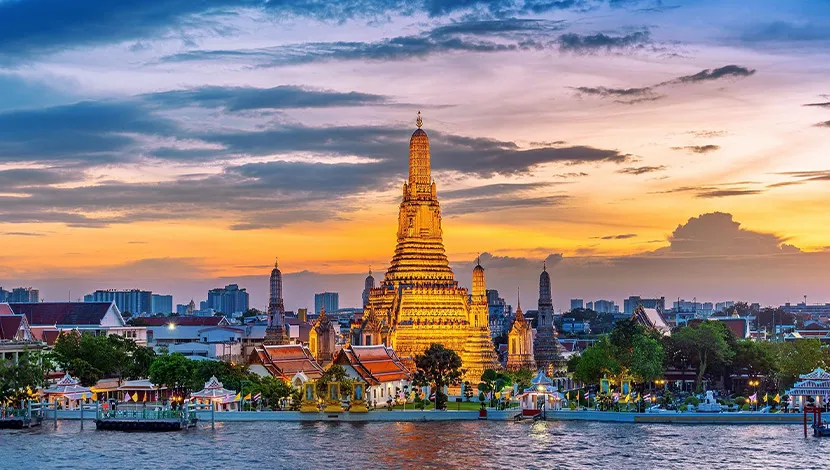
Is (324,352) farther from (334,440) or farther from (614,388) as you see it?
(334,440)

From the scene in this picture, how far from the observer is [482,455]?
68.3 m

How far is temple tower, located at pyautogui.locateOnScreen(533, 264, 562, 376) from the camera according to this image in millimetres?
133000

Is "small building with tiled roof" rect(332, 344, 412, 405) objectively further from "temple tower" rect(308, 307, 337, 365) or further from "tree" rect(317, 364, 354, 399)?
"temple tower" rect(308, 307, 337, 365)

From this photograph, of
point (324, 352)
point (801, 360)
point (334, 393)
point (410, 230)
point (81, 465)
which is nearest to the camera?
point (81, 465)

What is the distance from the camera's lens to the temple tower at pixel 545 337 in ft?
436

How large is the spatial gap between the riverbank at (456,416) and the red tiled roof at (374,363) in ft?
39.2

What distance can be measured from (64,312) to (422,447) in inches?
2584

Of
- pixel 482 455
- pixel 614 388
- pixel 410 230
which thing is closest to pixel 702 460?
pixel 482 455

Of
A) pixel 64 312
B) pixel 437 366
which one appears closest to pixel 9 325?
pixel 64 312

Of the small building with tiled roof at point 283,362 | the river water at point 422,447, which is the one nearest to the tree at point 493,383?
the small building with tiled roof at point 283,362

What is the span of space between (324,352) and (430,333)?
10.6 metres

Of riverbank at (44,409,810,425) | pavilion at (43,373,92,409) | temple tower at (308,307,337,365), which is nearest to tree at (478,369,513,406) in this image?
riverbank at (44,409,810,425)

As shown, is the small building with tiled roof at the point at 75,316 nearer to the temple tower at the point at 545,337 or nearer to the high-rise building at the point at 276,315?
the high-rise building at the point at 276,315

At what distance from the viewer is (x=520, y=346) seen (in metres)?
125
